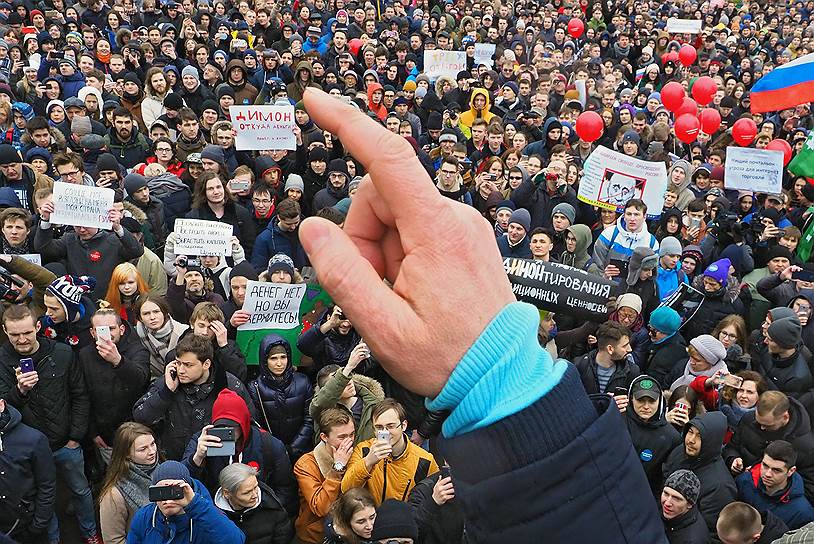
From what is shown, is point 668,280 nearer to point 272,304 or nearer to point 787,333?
point 787,333

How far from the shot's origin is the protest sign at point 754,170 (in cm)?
889

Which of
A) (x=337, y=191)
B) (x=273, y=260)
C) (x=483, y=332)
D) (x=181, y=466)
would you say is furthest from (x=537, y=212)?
(x=483, y=332)

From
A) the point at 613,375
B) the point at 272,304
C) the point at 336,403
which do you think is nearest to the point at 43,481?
the point at 336,403

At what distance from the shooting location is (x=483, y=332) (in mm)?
1142

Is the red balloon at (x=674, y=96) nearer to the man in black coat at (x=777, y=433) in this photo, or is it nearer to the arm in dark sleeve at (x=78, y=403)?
the man in black coat at (x=777, y=433)

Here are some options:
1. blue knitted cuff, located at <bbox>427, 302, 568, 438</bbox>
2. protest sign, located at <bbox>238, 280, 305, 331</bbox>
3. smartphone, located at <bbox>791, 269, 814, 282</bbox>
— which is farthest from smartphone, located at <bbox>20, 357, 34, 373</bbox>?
smartphone, located at <bbox>791, 269, 814, 282</bbox>

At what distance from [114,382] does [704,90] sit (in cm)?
1105

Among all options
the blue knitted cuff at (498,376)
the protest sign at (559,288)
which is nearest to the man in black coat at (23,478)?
the protest sign at (559,288)

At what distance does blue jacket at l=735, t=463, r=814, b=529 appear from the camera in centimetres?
447

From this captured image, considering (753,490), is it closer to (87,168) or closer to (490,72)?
Answer: (87,168)

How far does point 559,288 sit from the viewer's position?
4.85 meters

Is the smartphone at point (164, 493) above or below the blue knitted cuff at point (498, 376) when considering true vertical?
below

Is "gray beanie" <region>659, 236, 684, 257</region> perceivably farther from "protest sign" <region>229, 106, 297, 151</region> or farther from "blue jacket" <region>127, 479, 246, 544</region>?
"blue jacket" <region>127, 479, 246, 544</region>

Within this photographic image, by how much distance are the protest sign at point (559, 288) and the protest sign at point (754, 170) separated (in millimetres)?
4895
